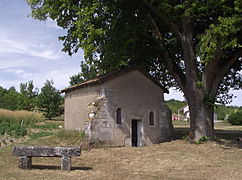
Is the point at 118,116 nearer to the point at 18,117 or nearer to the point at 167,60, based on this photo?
the point at 167,60

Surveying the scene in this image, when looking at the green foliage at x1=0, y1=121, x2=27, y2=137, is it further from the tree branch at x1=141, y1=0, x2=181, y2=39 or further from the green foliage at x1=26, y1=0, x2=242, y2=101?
the tree branch at x1=141, y1=0, x2=181, y2=39

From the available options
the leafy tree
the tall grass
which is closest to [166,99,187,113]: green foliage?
the leafy tree

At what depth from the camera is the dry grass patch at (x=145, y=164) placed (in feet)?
31.3

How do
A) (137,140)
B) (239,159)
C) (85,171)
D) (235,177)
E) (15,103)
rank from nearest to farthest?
1. (235,177)
2. (85,171)
3. (239,159)
4. (137,140)
5. (15,103)

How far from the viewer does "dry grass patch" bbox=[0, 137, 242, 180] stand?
954cm

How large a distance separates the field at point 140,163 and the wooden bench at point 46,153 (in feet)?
1.03

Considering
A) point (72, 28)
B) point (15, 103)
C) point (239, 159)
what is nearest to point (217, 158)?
point (239, 159)

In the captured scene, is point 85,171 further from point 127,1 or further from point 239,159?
point 127,1

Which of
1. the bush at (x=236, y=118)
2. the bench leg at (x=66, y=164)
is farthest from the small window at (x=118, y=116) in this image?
the bush at (x=236, y=118)

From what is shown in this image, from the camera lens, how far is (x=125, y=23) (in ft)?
57.6

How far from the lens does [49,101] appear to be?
1481 inches

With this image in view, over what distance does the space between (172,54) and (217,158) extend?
960 centimetres

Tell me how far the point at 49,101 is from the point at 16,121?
1165 centimetres

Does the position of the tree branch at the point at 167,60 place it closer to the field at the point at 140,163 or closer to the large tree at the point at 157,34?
the large tree at the point at 157,34
